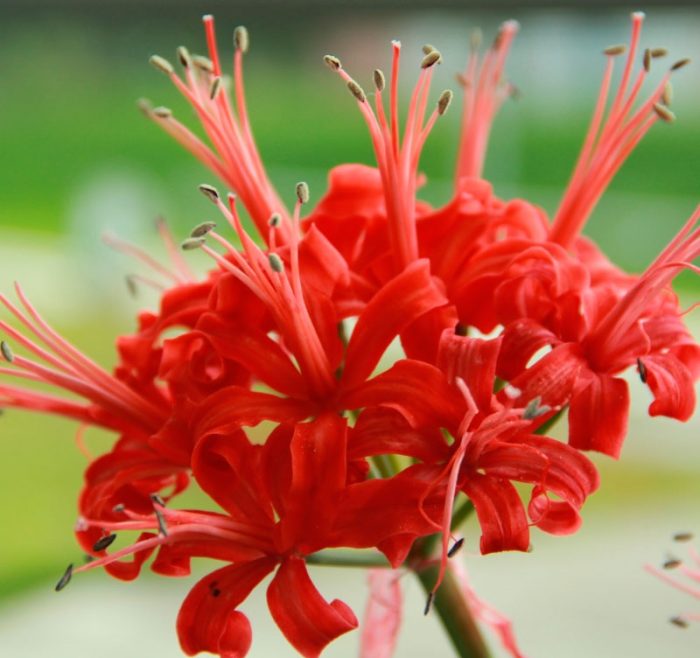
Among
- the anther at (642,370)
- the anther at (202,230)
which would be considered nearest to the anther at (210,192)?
the anther at (202,230)

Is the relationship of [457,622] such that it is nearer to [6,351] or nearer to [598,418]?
[598,418]

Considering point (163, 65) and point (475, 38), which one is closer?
point (163, 65)

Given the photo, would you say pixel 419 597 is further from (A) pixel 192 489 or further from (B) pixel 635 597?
(A) pixel 192 489

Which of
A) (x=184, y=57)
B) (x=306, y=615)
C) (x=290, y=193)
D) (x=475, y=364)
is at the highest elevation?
(x=184, y=57)

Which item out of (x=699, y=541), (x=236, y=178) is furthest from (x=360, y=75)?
(x=236, y=178)

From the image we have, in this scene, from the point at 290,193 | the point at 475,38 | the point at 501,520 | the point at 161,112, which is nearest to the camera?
the point at 501,520

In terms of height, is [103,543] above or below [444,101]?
below

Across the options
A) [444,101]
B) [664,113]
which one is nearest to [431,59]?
[444,101]
